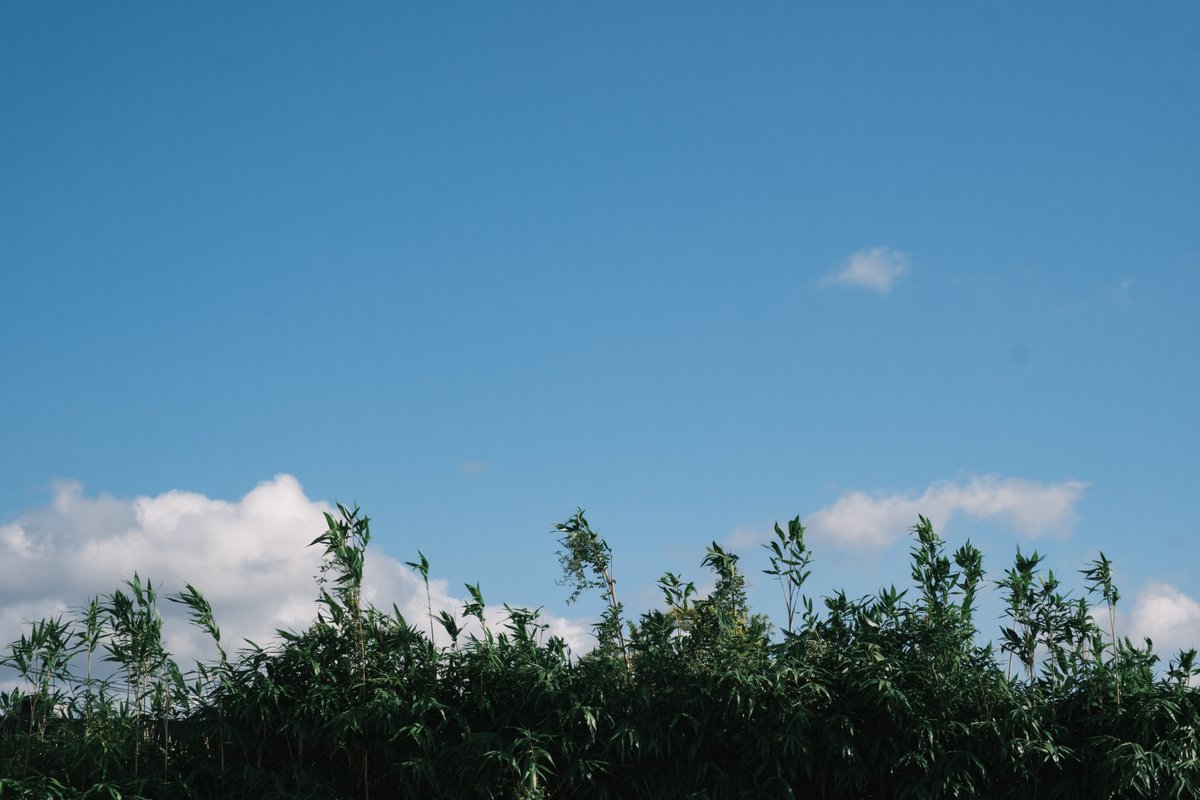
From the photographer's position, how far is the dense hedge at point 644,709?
677cm

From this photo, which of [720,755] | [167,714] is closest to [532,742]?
[720,755]

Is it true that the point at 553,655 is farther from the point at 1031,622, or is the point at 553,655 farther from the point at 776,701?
the point at 1031,622

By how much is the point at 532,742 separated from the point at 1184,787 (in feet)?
12.5

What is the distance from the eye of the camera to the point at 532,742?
6918 mm

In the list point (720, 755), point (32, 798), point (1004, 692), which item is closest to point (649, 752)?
point (720, 755)

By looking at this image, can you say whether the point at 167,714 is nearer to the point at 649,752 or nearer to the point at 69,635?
the point at 69,635

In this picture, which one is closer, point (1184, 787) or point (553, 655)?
point (1184, 787)

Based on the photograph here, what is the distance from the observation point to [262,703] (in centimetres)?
713

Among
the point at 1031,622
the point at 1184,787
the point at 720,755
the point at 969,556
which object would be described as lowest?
the point at 1184,787

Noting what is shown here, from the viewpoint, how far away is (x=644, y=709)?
7.04 m

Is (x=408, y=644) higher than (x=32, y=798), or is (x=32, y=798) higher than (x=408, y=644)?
(x=408, y=644)

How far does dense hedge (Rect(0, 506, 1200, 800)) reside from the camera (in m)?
6.77

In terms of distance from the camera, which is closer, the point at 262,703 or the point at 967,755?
the point at 967,755

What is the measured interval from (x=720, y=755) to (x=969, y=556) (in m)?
2.01
